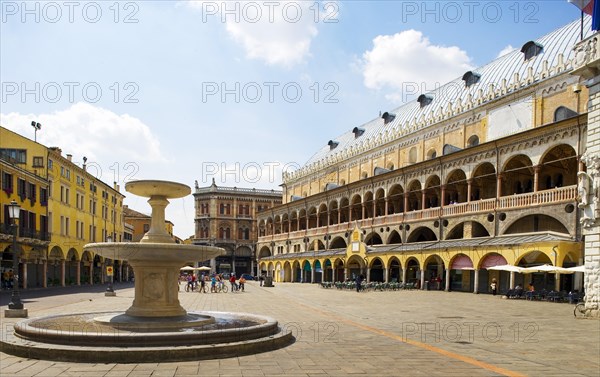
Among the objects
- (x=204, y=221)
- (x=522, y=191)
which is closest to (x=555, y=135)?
(x=522, y=191)

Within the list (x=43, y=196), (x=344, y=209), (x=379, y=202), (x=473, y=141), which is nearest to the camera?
(x=43, y=196)

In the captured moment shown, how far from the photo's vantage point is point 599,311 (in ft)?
63.4

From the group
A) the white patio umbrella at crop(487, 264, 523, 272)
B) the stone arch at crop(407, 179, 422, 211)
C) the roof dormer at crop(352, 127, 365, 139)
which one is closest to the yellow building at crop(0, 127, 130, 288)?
the stone arch at crop(407, 179, 422, 211)

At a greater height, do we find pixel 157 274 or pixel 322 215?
pixel 322 215

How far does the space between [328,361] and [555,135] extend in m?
27.9

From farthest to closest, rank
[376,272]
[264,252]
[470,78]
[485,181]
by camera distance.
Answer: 1. [264,252]
2. [376,272]
3. [470,78]
4. [485,181]

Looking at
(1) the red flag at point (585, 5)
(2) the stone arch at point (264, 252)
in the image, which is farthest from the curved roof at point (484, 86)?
(2) the stone arch at point (264, 252)

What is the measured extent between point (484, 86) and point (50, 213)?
129ft

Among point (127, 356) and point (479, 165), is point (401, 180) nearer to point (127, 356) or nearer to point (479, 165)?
point (479, 165)

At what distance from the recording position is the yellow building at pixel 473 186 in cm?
3222

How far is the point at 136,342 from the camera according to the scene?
9844mm

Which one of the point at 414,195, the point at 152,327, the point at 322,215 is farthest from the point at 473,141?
the point at 152,327

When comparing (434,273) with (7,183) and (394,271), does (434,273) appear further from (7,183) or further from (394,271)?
(7,183)

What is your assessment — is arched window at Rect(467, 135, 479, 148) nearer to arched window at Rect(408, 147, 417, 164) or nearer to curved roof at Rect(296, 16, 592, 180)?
curved roof at Rect(296, 16, 592, 180)
